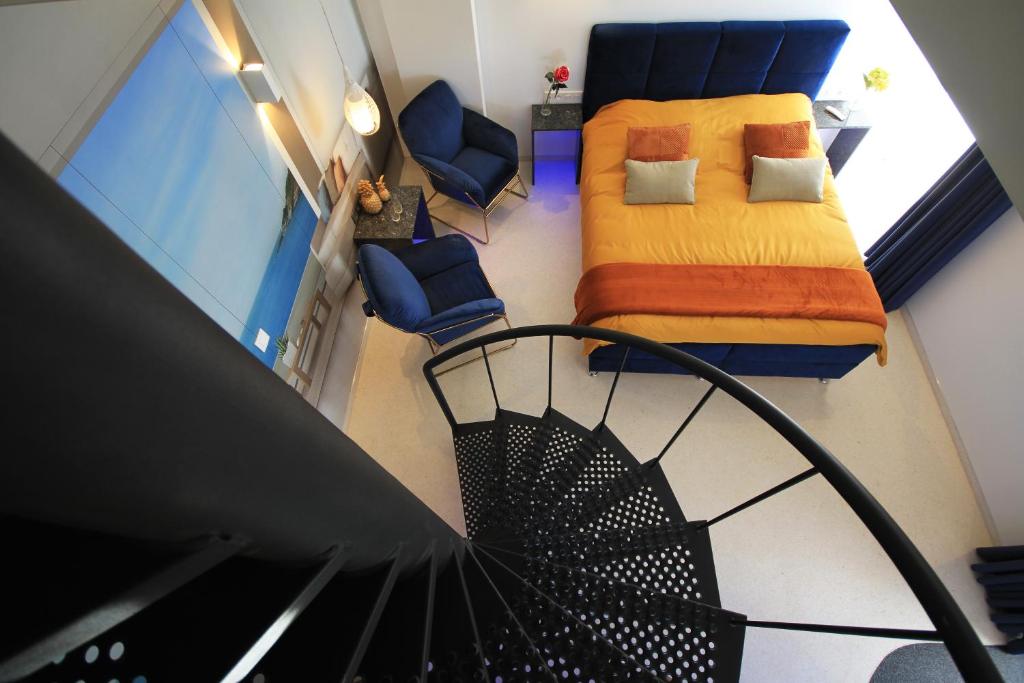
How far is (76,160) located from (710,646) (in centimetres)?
243

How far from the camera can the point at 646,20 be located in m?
3.52

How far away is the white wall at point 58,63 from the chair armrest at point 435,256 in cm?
185

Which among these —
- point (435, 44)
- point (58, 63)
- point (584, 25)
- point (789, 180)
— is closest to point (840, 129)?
point (789, 180)

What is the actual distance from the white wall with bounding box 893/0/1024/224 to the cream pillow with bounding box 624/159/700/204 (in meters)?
2.33

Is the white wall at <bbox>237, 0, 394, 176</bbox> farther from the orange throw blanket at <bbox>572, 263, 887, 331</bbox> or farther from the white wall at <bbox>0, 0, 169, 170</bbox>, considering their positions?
the orange throw blanket at <bbox>572, 263, 887, 331</bbox>

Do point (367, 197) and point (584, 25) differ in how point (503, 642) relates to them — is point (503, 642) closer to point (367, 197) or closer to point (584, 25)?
point (367, 197)

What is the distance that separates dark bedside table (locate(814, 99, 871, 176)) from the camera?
143 inches

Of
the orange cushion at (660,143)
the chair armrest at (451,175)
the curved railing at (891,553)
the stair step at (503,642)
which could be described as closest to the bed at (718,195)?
the orange cushion at (660,143)

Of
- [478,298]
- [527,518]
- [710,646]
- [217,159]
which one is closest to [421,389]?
[478,298]

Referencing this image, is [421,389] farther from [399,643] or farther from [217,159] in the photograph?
[399,643]

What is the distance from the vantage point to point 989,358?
9.02 ft

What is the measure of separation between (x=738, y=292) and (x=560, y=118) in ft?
7.22

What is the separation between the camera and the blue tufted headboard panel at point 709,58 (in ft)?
11.2

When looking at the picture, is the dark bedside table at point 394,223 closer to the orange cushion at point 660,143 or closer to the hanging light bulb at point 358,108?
the hanging light bulb at point 358,108
